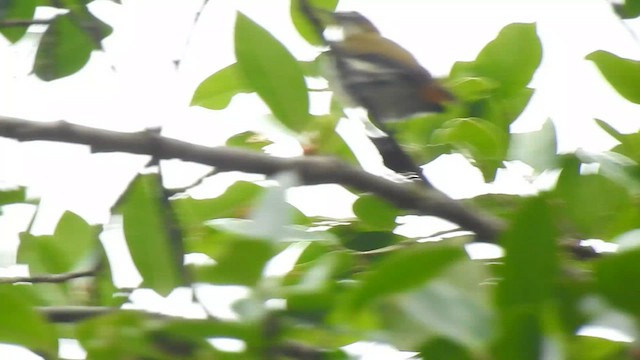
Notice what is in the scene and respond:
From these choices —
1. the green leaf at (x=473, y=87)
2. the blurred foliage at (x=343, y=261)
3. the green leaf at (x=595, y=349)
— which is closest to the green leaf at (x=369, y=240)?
the blurred foliage at (x=343, y=261)

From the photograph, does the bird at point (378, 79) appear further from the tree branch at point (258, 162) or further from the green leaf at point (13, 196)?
the green leaf at point (13, 196)

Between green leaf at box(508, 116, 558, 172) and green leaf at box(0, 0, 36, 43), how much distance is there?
1.21 feet

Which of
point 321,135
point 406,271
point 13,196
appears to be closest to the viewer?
point 406,271

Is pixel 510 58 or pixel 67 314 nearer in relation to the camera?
pixel 67 314

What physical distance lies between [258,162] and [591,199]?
0.22 m

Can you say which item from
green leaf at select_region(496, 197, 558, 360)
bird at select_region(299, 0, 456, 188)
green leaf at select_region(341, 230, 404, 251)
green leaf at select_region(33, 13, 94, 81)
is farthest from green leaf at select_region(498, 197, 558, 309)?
green leaf at select_region(33, 13, 94, 81)

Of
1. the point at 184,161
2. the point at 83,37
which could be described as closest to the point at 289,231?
the point at 184,161

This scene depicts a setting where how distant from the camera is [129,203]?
0.39 meters

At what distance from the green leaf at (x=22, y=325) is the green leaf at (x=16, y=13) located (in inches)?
11.9

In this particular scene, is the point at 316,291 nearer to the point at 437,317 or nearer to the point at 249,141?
the point at 437,317

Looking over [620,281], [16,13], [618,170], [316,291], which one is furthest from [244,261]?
[16,13]

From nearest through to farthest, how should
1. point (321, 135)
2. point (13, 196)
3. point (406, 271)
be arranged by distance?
point (406, 271), point (321, 135), point (13, 196)

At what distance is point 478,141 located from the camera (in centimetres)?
53

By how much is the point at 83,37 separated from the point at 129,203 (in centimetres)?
25
